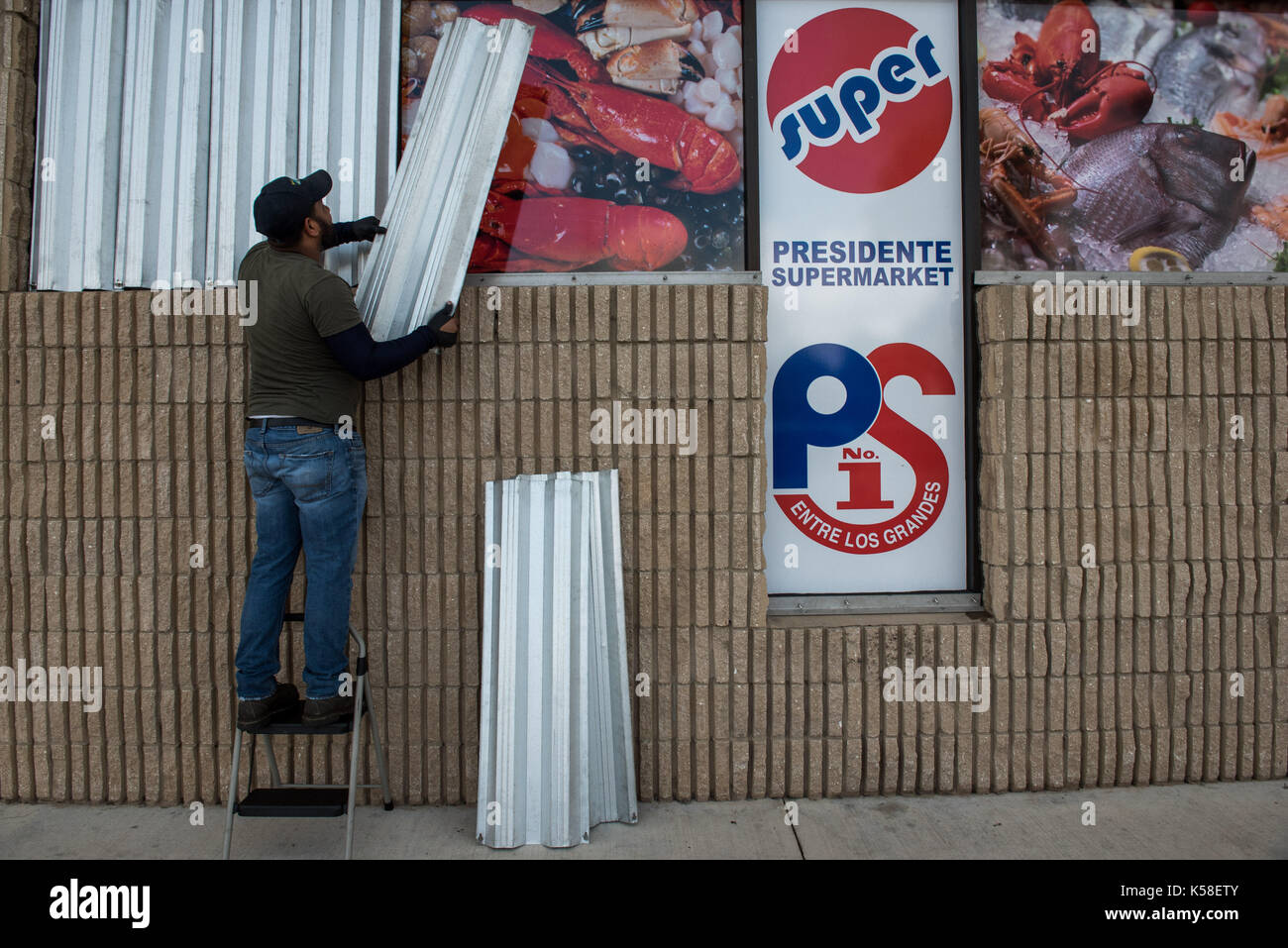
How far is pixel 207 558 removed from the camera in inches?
143

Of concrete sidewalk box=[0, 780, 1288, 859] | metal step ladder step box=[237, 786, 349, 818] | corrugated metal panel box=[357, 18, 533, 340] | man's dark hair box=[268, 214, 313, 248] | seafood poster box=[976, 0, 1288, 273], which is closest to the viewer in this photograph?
metal step ladder step box=[237, 786, 349, 818]

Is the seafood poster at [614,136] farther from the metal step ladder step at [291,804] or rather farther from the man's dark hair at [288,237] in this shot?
the metal step ladder step at [291,804]

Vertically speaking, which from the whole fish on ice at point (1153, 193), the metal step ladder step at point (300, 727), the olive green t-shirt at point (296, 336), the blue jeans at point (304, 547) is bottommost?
the metal step ladder step at point (300, 727)

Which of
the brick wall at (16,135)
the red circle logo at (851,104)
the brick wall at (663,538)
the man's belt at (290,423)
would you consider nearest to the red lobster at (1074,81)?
the red circle logo at (851,104)

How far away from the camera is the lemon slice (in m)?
4.02

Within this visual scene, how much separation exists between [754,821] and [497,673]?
1239mm

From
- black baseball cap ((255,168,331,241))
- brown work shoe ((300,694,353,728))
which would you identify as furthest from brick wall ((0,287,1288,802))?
black baseball cap ((255,168,331,241))

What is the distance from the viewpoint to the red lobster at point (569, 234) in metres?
3.90

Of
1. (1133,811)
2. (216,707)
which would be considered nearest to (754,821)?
(1133,811)

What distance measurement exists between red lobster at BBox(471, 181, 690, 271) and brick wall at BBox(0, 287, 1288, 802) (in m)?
0.36

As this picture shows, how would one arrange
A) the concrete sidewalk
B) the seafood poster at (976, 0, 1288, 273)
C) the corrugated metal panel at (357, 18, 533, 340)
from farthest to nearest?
the seafood poster at (976, 0, 1288, 273) < the corrugated metal panel at (357, 18, 533, 340) < the concrete sidewalk

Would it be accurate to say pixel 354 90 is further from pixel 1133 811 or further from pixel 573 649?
pixel 1133 811

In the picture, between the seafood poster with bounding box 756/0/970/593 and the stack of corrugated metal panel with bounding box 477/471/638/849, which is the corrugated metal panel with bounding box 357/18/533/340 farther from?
the seafood poster with bounding box 756/0/970/593

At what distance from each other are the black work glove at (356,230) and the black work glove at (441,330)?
466 millimetres
